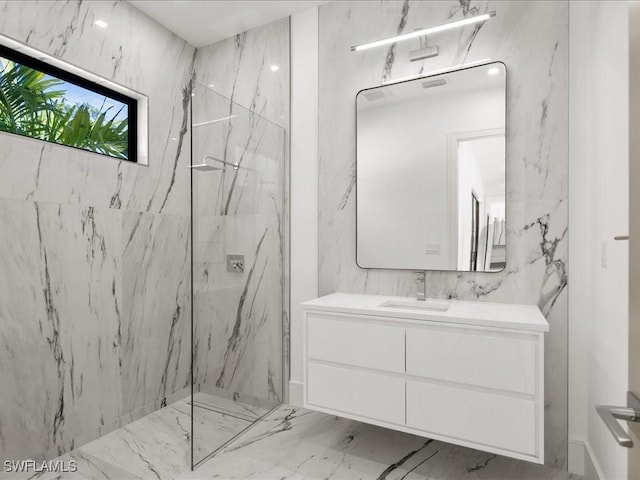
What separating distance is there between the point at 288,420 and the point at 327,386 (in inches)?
24.5

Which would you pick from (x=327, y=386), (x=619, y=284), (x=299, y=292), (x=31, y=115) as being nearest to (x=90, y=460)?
(x=327, y=386)

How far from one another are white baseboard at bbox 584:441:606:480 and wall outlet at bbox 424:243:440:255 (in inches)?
47.3

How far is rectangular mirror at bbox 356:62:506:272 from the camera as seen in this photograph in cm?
214

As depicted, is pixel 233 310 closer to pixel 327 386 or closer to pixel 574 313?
pixel 327 386

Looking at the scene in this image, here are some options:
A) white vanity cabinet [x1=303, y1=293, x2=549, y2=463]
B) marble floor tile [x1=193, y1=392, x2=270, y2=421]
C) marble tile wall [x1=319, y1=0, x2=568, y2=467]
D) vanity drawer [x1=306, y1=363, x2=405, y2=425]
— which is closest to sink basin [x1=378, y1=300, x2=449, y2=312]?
white vanity cabinet [x1=303, y1=293, x2=549, y2=463]

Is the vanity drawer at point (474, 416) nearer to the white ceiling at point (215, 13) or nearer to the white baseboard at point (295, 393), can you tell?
the white baseboard at point (295, 393)

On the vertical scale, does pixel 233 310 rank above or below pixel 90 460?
above

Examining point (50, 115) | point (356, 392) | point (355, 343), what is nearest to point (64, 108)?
point (50, 115)

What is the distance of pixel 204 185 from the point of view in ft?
6.57

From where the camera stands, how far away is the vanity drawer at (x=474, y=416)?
5.40ft

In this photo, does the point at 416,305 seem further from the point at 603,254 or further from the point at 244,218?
the point at 244,218

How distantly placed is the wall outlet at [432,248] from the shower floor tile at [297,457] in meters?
1.11

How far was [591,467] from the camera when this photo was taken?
1.80 m

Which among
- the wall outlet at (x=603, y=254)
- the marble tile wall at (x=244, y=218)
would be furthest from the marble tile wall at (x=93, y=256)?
the wall outlet at (x=603, y=254)
